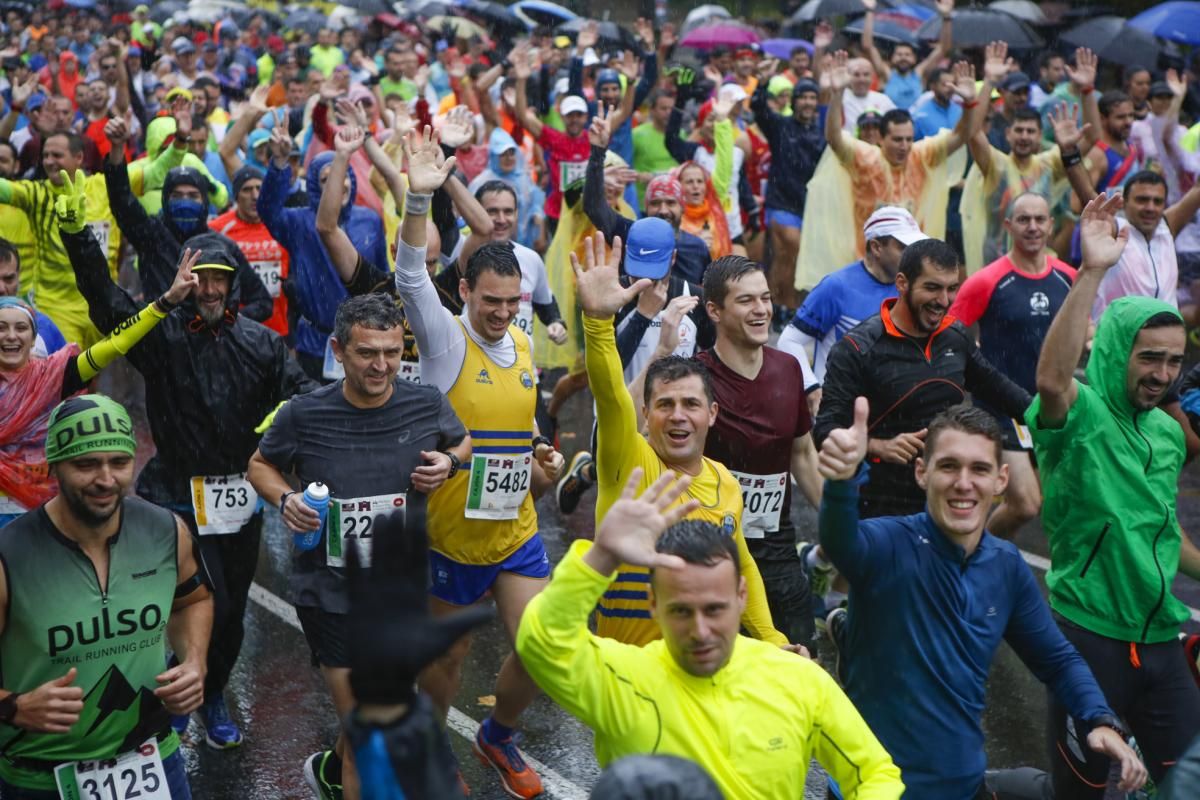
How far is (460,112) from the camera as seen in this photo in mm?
8539

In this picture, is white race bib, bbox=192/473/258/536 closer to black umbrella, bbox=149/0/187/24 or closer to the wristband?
the wristband

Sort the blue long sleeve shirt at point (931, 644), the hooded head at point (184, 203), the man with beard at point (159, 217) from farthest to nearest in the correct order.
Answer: the hooded head at point (184, 203) → the man with beard at point (159, 217) → the blue long sleeve shirt at point (931, 644)

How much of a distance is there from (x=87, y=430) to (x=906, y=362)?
132 inches

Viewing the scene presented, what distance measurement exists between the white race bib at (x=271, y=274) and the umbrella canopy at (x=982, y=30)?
36.5 ft

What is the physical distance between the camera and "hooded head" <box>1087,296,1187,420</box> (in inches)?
208

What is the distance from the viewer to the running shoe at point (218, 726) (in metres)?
6.69

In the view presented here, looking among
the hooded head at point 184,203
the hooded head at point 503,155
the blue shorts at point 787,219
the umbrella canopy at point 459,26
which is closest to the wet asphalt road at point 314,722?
the hooded head at point 184,203

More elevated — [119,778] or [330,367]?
[119,778]

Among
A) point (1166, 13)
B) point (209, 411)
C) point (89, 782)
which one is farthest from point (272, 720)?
point (1166, 13)

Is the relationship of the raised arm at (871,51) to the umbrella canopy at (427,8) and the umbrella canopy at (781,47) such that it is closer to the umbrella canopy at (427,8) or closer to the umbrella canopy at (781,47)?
the umbrella canopy at (781,47)

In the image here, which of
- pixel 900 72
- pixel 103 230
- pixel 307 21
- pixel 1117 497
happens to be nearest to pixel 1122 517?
pixel 1117 497

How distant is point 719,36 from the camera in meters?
22.4

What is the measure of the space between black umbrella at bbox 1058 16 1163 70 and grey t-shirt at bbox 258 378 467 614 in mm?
15477

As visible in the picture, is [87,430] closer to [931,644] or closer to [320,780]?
[320,780]
